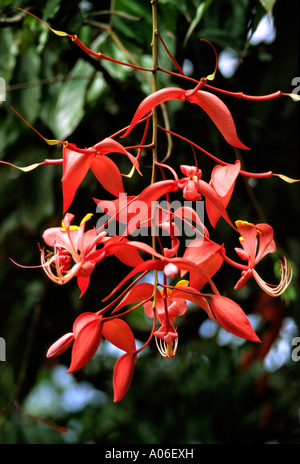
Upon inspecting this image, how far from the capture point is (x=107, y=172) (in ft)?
2.23

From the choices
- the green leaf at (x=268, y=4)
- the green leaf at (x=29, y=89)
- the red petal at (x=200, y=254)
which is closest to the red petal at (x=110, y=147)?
the red petal at (x=200, y=254)

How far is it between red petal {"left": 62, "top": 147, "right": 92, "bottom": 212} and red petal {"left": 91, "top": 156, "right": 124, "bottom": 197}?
0.7 inches

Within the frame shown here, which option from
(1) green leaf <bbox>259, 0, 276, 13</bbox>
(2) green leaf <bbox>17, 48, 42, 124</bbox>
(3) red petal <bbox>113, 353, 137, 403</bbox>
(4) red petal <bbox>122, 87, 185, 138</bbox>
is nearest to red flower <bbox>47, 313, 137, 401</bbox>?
(3) red petal <bbox>113, 353, 137, 403</bbox>

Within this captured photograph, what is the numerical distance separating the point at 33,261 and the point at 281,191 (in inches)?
28.4

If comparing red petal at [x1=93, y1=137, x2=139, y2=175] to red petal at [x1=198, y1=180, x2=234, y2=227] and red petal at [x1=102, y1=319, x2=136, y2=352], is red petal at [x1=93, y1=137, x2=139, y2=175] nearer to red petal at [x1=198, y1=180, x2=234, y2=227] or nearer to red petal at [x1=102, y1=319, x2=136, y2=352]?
red petal at [x1=198, y1=180, x2=234, y2=227]

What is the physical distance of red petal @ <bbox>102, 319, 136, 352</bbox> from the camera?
0.67 metres

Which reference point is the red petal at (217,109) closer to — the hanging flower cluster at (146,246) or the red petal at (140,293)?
the hanging flower cluster at (146,246)

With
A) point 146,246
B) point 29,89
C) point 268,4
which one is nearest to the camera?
point 146,246

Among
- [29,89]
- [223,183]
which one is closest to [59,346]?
[223,183]

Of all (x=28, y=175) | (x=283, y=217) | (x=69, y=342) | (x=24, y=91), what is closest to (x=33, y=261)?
(x=28, y=175)

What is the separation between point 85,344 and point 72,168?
0.62 ft

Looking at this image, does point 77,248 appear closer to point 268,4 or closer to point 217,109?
point 217,109

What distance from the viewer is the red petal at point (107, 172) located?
67 centimetres

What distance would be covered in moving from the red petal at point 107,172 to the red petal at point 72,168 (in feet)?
0.06
